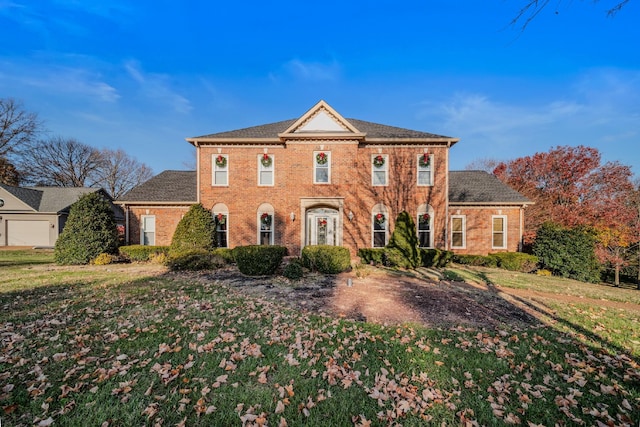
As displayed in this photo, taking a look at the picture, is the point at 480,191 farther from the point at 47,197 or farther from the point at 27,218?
the point at 47,197

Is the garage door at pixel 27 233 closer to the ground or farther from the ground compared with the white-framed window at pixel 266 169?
closer to the ground

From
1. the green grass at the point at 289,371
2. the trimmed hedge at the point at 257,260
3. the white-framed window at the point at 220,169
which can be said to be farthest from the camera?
the white-framed window at the point at 220,169

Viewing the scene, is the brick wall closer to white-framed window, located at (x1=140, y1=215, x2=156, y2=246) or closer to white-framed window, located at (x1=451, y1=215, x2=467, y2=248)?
white-framed window, located at (x1=140, y1=215, x2=156, y2=246)

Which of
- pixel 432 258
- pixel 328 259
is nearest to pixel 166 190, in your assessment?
pixel 328 259

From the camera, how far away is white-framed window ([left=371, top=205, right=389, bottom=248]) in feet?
48.6

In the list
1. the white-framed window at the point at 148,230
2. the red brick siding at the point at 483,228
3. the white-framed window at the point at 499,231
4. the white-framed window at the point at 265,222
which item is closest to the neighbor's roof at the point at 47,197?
the white-framed window at the point at 148,230

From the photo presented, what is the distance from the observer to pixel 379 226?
1493cm

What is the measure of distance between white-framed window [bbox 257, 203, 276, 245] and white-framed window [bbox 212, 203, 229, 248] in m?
1.81

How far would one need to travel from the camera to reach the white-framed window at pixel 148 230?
16.1 meters

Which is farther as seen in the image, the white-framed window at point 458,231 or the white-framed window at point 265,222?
the white-framed window at point 458,231

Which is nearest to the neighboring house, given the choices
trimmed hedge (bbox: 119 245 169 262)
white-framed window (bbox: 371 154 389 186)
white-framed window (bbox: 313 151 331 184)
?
trimmed hedge (bbox: 119 245 169 262)

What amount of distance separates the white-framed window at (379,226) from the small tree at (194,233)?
846cm

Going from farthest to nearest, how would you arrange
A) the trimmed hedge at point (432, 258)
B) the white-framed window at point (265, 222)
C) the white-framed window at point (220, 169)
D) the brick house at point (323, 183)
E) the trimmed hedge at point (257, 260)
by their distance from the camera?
the white-framed window at point (220, 169) → the white-framed window at point (265, 222) → the brick house at point (323, 183) → the trimmed hedge at point (432, 258) → the trimmed hedge at point (257, 260)

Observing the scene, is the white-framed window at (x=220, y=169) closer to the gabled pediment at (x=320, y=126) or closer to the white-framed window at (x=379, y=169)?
the gabled pediment at (x=320, y=126)
